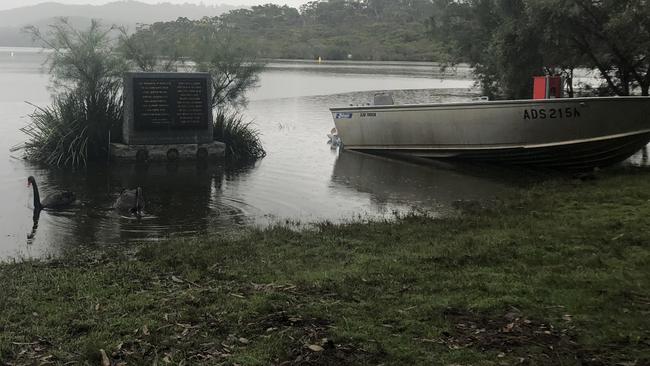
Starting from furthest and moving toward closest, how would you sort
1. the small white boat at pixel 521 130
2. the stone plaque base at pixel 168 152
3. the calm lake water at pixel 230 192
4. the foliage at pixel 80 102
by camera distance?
the stone plaque base at pixel 168 152, the foliage at pixel 80 102, the small white boat at pixel 521 130, the calm lake water at pixel 230 192

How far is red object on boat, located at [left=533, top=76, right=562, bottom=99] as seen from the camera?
1495 centimetres

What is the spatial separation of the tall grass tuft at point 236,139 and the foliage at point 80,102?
259cm

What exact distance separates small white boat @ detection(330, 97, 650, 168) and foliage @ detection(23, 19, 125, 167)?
6.75m

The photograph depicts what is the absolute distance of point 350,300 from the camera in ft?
17.9

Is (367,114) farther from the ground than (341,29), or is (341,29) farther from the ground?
(341,29)

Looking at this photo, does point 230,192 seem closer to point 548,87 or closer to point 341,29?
point 548,87

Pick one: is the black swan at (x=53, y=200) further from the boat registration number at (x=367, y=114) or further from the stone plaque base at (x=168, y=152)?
the boat registration number at (x=367, y=114)

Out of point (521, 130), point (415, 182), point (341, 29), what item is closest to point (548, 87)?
point (521, 130)

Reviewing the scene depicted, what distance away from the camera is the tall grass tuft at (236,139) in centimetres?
1669

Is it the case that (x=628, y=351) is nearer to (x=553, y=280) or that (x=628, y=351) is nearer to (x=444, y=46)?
(x=553, y=280)

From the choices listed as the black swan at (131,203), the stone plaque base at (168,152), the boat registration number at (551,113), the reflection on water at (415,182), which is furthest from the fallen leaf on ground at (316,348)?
the stone plaque base at (168,152)

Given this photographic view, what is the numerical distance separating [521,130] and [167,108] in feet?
26.6

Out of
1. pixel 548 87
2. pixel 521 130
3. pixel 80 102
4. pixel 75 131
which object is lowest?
pixel 75 131

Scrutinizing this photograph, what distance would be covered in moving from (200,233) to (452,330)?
485 cm
